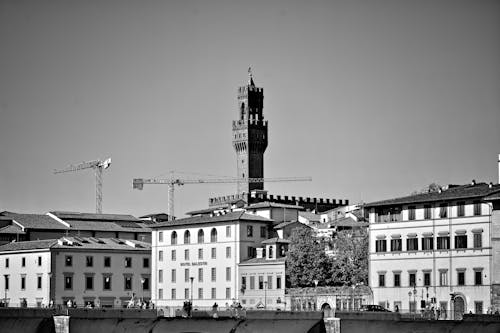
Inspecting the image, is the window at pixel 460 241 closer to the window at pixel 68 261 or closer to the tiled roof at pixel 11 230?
the window at pixel 68 261

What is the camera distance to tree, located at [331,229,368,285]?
114188 millimetres

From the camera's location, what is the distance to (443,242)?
328 feet

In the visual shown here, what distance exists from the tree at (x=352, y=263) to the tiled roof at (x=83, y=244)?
2702cm

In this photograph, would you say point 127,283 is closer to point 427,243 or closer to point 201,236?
point 201,236

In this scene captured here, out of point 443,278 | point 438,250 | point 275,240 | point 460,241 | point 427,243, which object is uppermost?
point 275,240

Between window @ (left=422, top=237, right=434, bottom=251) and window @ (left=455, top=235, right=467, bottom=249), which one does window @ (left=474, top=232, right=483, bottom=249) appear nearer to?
window @ (left=455, top=235, right=467, bottom=249)

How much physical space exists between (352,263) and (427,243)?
15.9 m

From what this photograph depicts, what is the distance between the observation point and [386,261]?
341 ft

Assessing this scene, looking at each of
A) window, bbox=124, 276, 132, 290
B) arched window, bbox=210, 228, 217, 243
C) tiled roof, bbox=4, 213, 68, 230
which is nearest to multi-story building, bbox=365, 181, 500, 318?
arched window, bbox=210, 228, 217, 243

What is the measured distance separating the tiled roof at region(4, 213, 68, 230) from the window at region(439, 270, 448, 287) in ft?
191

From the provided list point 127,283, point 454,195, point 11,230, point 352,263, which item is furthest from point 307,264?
point 11,230

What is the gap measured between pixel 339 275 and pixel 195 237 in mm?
18787

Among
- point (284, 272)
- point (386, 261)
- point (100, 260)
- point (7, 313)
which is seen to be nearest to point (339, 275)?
point (284, 272)

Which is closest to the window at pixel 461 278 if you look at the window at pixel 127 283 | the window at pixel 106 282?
the window at pixel 106 282
